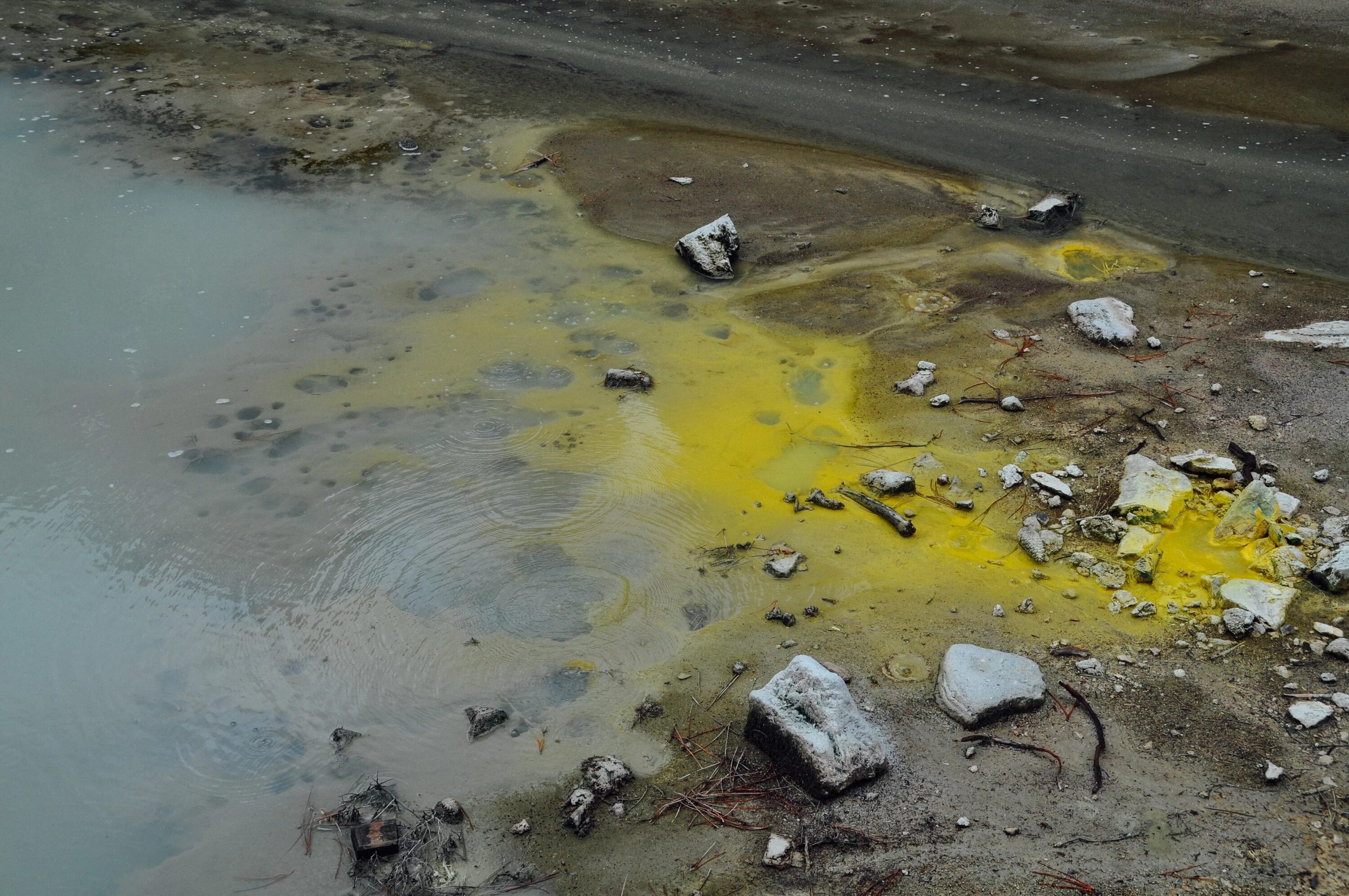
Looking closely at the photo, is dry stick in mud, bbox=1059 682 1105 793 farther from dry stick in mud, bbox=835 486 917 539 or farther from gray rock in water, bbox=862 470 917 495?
gray rock in water, bbox=862 470 917 495

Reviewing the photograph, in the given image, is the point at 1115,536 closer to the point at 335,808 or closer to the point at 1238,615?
the point at 1238,615

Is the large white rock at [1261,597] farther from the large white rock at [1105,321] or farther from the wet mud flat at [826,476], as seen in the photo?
the large white rock at [1105,321]

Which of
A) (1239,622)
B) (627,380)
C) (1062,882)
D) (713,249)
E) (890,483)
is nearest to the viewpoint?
(1062,882)

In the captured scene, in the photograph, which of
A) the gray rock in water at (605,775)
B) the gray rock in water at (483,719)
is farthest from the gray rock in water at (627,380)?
the gray rock in water at (605,775)

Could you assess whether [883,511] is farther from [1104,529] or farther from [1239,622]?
[1239,622]

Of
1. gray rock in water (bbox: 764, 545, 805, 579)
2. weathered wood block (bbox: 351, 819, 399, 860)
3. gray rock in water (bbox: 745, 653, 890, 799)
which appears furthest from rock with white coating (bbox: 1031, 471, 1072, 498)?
weathered wood block (bbox: 351, 819, 399, 860)

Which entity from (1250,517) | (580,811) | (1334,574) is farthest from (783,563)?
(1334,574)

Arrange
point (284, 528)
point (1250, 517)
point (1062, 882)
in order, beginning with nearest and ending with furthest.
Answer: point (1062, 882) < point (1250, 517) < point (284, 528)
